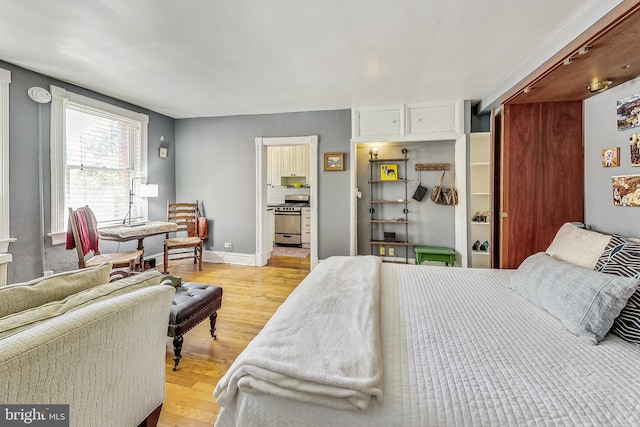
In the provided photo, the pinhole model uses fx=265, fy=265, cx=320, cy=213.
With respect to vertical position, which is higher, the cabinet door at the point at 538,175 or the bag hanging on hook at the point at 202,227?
the cabinet door at the point at 538,175

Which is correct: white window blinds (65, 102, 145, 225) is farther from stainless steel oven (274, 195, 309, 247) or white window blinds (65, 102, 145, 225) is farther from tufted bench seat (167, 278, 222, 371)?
stainless steel oven (274, 195, 309, 247)

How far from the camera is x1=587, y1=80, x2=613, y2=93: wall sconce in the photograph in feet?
6.32

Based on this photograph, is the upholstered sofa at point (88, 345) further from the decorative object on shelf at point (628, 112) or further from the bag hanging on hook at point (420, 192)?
the bag hanging on hook at point (420, 192)

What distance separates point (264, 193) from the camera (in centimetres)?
448

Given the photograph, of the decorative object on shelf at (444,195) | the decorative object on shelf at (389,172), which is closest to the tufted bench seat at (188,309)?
the decorative object on shelf at (389,172)

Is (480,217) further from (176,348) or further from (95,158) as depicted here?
(95,158)

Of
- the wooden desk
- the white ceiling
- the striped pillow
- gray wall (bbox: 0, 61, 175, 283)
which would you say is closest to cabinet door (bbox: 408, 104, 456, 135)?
the white ceiling

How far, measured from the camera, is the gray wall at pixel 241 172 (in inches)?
163

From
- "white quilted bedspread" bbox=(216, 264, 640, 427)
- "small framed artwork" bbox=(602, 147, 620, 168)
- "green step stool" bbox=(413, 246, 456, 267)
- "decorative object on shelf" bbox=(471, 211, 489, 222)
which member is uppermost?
"small framed artwork" bbox=(602, 147, 620, 168)

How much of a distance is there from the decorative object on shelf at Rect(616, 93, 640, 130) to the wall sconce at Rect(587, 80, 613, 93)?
0.50 feet

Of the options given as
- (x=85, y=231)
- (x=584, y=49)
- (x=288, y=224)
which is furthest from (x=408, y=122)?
(x=85, y=231)

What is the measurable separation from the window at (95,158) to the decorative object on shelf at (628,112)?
5.23m

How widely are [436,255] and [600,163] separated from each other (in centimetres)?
211

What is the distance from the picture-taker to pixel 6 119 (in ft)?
8.52
